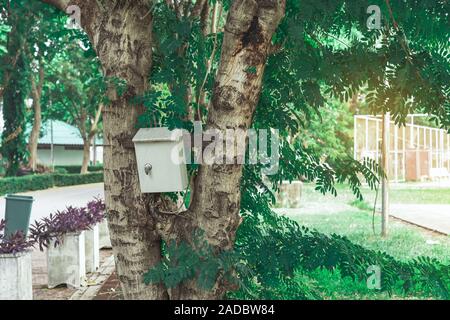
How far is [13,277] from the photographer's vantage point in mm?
4633

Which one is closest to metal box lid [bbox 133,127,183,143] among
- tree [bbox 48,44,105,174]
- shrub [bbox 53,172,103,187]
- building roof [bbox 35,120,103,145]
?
tree [bbox 48,44,105,174]

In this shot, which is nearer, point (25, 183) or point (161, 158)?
point (161, 158)

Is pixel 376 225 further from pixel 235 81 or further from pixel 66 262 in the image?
pixel 235 81

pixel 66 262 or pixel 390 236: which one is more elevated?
pixel 66 262

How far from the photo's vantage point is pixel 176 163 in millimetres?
3277

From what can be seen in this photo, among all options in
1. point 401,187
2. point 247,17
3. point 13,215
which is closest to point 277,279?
point 247,17

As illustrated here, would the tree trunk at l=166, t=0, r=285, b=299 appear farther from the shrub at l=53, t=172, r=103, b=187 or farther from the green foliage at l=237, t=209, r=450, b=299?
the shrub at l=53, t=172, r=103, b=187

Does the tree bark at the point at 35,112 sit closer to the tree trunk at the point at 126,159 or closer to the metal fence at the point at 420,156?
the metal fence at the point at 420,156

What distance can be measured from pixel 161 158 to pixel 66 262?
361cm

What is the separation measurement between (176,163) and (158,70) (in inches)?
→ 27.2

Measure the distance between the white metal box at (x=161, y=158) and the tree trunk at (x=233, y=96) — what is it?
0.43 feet

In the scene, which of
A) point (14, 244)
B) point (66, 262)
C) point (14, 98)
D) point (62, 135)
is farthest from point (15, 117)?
point (62, 135)

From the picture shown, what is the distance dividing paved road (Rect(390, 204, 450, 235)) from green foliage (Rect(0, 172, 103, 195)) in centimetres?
1470
